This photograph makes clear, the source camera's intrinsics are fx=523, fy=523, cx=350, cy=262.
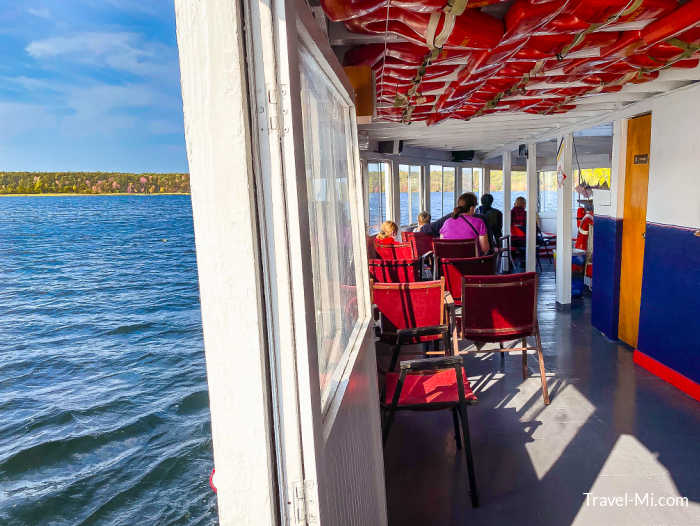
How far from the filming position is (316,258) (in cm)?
137

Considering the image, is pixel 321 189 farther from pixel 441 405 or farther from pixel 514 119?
pixel 514 119

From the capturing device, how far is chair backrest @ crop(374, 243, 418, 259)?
5.92 m

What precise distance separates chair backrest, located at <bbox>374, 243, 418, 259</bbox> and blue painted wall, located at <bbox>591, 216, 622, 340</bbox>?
1.93 metres

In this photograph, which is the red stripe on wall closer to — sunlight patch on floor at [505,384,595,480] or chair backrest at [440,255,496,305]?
sunlight patch on floor at [505,384,595,480]

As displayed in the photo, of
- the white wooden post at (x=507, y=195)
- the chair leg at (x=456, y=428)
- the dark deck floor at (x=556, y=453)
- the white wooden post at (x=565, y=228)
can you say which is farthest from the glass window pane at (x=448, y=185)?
the chair leg at (x=456, y=428)

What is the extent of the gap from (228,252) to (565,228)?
6222mm

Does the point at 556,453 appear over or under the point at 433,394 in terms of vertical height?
under

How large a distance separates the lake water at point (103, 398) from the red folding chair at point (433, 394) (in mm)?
7064

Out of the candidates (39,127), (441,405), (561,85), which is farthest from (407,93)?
(39,127)

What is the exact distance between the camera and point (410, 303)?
357cm

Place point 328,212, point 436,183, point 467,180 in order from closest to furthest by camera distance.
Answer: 1. point 328,212
2. point 436,183
3. point 467,180

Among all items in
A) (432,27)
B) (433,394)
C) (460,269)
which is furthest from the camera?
(460,269)

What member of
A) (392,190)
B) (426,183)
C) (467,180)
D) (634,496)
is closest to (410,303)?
(634,496)

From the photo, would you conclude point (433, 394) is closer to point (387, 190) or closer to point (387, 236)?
point (387, 236)
